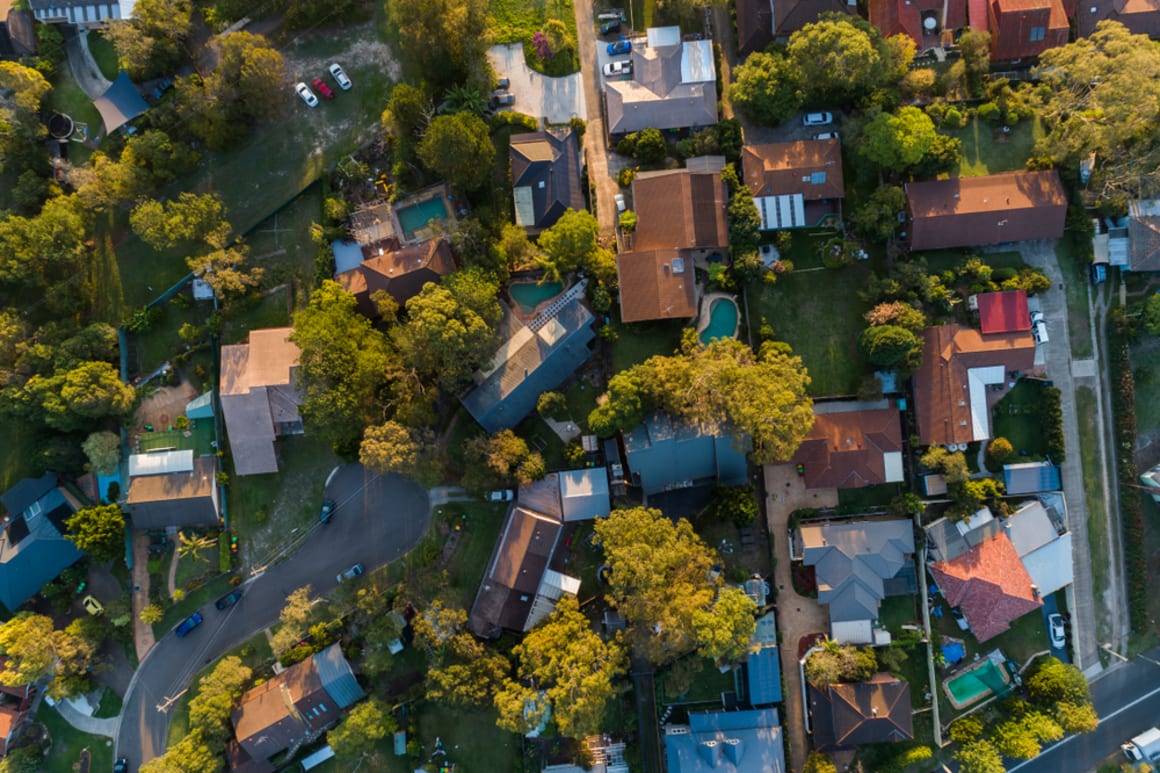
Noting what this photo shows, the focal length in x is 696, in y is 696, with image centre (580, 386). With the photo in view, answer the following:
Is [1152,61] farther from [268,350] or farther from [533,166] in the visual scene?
[268,350]

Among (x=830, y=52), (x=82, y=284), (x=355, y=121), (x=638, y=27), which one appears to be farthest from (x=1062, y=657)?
(x=82, y=284)

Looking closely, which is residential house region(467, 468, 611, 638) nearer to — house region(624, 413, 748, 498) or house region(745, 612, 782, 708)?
house region(624, 413, 748, 498)

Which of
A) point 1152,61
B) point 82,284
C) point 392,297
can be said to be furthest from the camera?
point 82,284

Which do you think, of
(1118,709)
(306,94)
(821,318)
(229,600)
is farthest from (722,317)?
(229,600)

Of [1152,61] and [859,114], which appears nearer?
[1152,61]

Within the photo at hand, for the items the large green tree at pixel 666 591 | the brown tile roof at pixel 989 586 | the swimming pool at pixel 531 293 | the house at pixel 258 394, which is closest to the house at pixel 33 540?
the house at pixel 258 394

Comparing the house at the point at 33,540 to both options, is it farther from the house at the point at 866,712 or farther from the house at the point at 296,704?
the house at the point at 866,712

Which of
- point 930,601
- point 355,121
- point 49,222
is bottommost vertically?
point 930,601
